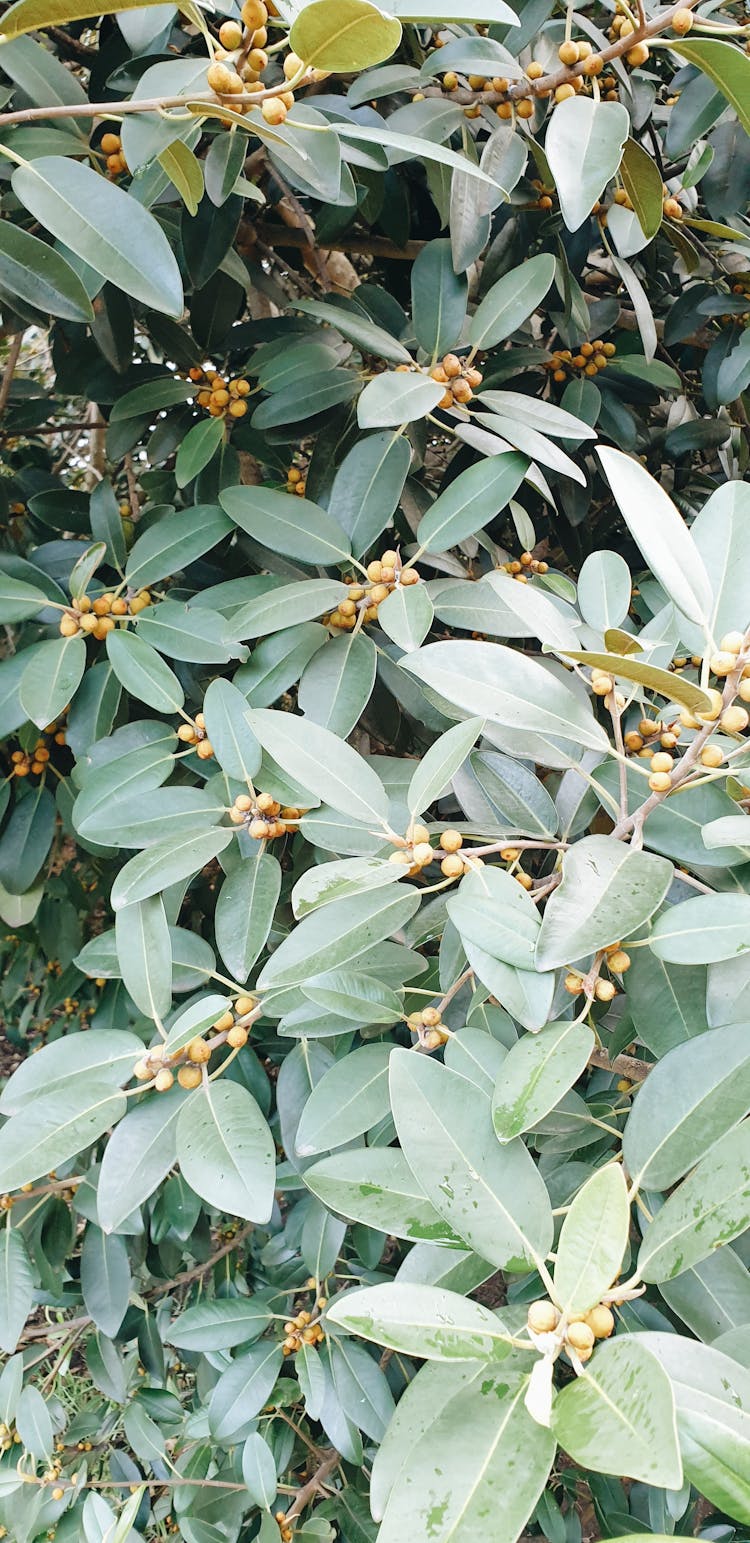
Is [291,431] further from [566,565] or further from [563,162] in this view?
[566,565]

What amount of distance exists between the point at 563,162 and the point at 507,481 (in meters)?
0.22

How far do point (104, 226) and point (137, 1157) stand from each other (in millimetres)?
597

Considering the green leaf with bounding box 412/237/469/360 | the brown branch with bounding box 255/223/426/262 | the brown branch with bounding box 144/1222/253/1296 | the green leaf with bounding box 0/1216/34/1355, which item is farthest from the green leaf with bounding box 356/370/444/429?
the brown branch with bounding box 144/1222/253/1296

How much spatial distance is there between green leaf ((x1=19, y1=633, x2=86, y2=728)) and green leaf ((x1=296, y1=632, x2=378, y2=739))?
0.65 feet

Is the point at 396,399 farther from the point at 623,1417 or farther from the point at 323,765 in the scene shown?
the point at 623,1417

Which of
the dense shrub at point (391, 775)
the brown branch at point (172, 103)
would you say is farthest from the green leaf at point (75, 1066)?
the brown branch at point (172, 103)

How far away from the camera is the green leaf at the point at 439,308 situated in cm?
86

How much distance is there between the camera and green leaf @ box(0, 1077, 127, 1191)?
0.57 m

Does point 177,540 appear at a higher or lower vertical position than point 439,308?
lower

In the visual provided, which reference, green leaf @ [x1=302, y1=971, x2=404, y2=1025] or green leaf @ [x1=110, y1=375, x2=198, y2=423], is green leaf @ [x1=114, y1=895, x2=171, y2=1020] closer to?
green leaf @ [x1=302, y1=971, x2=404, y2=1025]

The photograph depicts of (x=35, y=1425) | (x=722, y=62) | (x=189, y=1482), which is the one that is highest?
(x=722, y=62)

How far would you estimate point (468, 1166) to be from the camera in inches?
18.0

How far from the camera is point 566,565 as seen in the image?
149 cm

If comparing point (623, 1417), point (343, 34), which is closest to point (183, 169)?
point (343, 34)
